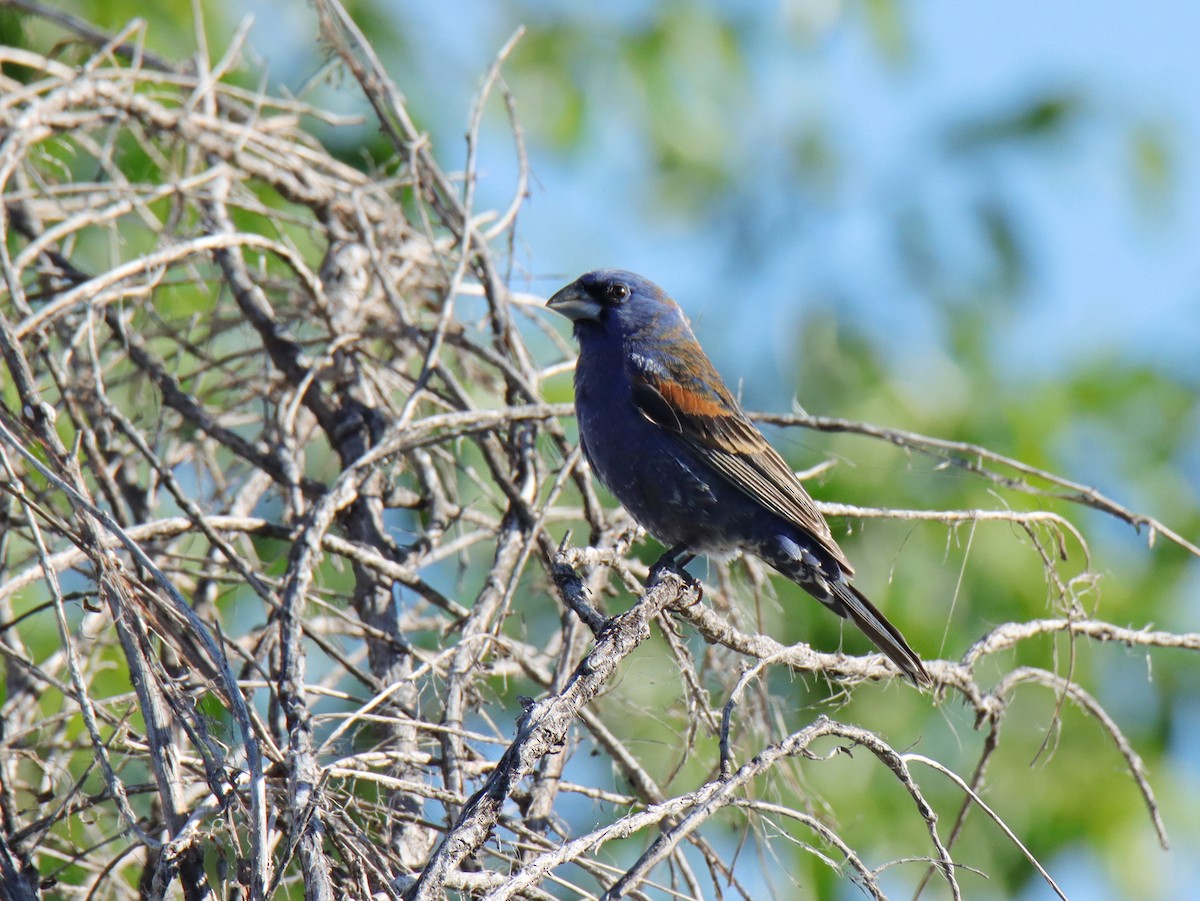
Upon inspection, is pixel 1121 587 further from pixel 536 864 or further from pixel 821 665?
pixel 536 864

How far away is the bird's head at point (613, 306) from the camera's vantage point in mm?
4301

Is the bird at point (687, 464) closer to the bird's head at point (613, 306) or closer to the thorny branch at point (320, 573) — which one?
the bird's head at point (613, 306)

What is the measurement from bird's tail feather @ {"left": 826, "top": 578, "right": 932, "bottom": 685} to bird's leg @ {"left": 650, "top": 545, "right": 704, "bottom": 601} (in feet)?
1.51

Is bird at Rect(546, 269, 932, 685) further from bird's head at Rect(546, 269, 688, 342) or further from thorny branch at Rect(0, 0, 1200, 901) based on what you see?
thorny branch at Rect(0, 0, 1200, 901)

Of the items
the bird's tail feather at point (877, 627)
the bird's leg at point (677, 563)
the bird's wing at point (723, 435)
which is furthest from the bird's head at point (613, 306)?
the bird's tail feather at point (877, 627)

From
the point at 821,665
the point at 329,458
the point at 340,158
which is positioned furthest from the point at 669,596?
the point at 340,158

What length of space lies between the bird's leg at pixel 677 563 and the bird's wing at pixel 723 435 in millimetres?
290

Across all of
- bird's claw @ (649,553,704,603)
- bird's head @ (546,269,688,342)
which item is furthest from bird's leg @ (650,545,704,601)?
bird's head @ (546,269,688,342)

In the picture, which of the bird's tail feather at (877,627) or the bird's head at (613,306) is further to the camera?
the bird's head at (613,306)

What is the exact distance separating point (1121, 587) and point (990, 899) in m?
1.40

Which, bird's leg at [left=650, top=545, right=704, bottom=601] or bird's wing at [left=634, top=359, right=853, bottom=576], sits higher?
bird's wing at [left=634, top=359, right=853, bottom=576]

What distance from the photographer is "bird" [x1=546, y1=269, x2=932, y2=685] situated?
386cm

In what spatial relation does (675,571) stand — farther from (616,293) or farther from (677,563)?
(616,293)

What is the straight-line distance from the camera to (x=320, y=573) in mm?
3500
